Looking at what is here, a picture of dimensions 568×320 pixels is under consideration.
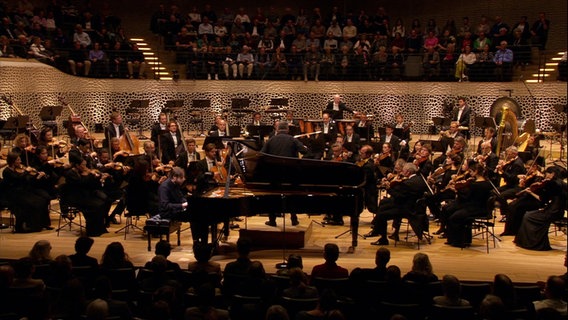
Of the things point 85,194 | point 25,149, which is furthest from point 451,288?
point 25,149

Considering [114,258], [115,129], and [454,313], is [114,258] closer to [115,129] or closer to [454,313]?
[454,313]

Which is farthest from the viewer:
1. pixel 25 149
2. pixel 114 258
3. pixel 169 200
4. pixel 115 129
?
pixel 115 129

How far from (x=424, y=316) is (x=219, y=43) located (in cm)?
1721

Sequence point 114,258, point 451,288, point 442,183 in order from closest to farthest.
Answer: point 451,288
point 114,258
point 442,183

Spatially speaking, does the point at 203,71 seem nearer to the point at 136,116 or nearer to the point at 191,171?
the point at 136,116

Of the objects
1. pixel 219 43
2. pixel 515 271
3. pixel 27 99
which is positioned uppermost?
pixel 219 43

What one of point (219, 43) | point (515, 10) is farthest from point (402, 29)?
point (219, 43)

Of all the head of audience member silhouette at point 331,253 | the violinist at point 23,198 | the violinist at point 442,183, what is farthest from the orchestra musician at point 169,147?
the head of audience member silhouette at point 331,253

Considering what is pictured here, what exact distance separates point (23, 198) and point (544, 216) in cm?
816

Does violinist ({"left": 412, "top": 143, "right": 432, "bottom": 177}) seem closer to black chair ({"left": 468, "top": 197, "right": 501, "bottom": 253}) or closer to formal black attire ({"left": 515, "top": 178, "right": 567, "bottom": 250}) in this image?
black chair ({"left": 468, "top": 197, "right": 501, "bottom": 253})

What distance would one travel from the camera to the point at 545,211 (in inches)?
438

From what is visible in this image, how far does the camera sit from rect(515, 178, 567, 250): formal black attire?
11039 mm

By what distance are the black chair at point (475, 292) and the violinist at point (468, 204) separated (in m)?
3.77

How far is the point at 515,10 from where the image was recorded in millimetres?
24031
